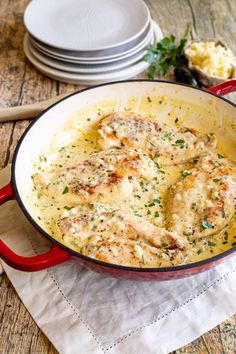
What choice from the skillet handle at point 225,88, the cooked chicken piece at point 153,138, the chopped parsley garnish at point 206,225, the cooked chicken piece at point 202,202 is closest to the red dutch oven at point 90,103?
the skillet handle at point 225,88

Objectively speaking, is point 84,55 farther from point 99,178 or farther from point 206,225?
point 206,225

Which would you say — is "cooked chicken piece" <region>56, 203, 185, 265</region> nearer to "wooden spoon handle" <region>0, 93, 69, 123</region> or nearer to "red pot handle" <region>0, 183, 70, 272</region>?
"red pot handle" <region>0, 183, 70, 272</region>

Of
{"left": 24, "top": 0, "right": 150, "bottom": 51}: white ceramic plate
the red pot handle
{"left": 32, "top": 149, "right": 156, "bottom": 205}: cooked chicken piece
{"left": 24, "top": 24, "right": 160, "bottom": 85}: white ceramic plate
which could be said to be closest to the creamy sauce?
{"left": 32, "top": 149, "right": 156, "bottom": 205}: cooked chicken piece

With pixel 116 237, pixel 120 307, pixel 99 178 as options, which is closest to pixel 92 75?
pixel 99 178

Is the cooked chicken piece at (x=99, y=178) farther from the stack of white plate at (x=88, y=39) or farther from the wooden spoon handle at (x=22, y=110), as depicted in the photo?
the stack of white plate at (x=88, y=39)

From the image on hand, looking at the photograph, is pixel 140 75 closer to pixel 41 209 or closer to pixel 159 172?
pixel 159 172

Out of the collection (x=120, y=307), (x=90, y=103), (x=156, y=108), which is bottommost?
(x=120, y=307)

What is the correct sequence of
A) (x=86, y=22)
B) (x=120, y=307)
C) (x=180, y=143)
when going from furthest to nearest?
(x=86, y=22)
(x=180, y=143)
(x=120, y=307)
